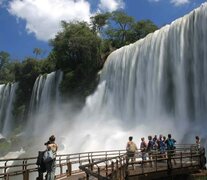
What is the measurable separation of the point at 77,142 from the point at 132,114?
19.9 ft

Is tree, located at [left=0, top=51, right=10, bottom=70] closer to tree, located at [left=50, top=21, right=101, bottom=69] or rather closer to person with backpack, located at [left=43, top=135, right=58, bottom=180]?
tree, located at [left=50, top=21, right=101, bottom=69]

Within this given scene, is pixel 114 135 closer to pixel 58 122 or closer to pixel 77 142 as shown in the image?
pixel 77 142

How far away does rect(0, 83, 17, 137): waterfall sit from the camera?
6888 cm

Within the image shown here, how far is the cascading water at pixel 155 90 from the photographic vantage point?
34.2 m

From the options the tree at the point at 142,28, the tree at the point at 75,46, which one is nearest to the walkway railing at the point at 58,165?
the tree at the point at 75,46

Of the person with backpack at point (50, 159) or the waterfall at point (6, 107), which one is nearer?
the person with backpack at point (50, 159)

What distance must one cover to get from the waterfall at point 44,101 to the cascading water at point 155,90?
9.86 meters

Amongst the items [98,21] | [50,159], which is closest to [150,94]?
[50,159]

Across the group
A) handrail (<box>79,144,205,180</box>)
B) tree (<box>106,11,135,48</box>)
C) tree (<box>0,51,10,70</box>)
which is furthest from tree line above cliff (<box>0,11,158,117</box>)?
tree (<box>0,51,10,70</box>)

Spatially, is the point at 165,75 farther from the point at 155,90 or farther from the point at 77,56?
the point at 77,56

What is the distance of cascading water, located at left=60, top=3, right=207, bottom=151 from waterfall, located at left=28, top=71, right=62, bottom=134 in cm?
986

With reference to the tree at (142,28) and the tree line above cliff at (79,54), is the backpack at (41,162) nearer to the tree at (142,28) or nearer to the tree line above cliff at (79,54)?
the tree line above cliff at (79,54)

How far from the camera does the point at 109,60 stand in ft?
161

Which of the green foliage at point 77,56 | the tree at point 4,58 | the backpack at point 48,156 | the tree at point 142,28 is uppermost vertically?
the tree at point 4,58
